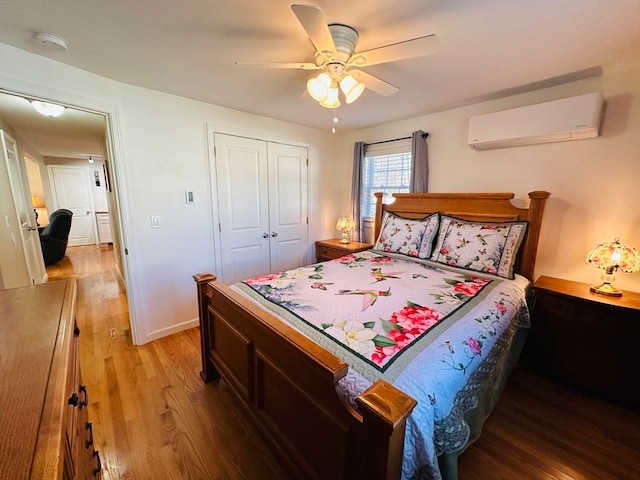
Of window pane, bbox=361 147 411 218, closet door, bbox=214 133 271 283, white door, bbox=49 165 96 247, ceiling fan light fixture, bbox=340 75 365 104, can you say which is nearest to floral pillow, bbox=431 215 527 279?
window pane, bbox=361 147 411 218

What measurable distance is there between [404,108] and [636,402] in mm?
2885

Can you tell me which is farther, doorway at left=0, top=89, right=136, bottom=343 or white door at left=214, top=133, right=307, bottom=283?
white door at left=214, top=133, right=307, bottom=283

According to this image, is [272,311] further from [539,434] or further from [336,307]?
[539,434]

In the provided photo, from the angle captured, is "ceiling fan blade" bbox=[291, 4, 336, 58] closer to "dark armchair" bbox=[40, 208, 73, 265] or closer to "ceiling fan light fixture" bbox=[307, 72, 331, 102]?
"ceiling fan light fixture" bbox=[307, 72, 331, 102]

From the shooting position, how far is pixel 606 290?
1845 mm

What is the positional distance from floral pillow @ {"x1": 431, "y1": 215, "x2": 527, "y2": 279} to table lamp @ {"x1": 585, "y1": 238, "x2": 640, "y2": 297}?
455mm

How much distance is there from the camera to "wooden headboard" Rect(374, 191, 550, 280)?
2.15 meters

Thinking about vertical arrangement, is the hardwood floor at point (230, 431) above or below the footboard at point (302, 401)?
below

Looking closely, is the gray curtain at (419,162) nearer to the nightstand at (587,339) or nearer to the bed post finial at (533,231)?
the bed post finial at (533,231)

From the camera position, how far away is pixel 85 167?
6.90m

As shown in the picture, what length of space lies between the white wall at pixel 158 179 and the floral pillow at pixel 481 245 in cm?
233

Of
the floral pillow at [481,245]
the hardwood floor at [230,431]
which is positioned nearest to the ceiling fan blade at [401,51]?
the floral pillow at [481,245]

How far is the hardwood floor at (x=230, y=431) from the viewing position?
137 centimetres

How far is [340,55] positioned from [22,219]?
421 cm
